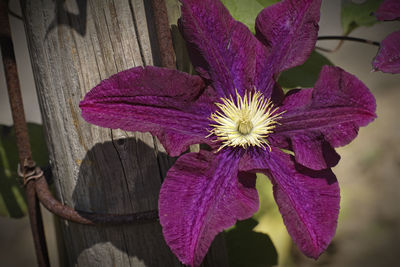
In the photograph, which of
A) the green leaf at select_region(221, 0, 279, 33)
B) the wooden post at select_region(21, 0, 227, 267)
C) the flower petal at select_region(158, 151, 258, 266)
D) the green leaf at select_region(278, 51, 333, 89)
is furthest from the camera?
the green leaf at select_region(278, 51, 333, 89)

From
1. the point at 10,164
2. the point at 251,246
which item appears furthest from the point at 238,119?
the point at 10,164

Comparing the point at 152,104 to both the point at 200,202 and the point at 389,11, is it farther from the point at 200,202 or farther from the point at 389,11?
the point at 389,11

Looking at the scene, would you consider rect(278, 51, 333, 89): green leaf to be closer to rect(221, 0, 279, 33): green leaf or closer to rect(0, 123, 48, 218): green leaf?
rect(221, 0, 279, 33): green leaf

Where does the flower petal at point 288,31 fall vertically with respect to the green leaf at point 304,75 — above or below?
above

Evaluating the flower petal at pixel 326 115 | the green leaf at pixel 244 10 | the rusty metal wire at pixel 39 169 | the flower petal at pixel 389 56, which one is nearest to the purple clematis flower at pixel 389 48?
the flower petal at pixel 389 56

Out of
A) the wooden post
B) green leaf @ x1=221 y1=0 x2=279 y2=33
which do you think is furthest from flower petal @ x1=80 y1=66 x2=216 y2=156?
green leaf @ x1=221 y1=0 x2=279 y2=33

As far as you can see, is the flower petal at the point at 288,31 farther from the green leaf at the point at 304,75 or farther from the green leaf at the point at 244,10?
the green leaf at the point at 304,75
